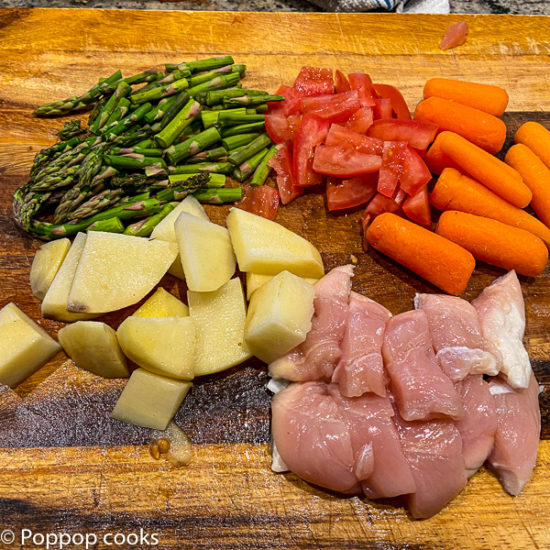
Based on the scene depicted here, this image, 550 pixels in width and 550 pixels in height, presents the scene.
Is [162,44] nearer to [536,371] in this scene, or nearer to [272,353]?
[272,353]

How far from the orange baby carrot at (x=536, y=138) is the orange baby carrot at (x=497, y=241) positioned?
76cm

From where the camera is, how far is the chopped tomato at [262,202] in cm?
347

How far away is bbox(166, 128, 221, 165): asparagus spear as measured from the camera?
350 cm

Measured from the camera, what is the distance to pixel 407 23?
13.9 ft

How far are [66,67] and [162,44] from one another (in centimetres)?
79

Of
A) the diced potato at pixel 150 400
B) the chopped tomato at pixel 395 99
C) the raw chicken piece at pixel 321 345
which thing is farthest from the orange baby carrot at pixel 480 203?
the diced potato at pixel 150 400

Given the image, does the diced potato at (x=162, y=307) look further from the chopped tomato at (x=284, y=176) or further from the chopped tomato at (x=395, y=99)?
the chopped tomato at (x=395, y=99)

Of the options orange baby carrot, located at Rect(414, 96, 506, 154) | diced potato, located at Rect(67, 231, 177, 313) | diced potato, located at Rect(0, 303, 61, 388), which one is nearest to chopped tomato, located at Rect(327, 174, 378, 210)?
orange baby carrot, located at Rect(414, 96, 506, 154)

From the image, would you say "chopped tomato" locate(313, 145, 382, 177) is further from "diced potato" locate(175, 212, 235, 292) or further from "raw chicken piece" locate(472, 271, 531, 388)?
"raw chicken piece" locate(472, 271, 531, 388)

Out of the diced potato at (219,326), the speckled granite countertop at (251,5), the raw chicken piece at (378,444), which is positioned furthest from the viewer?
the speckled granite countertop at (251,5)

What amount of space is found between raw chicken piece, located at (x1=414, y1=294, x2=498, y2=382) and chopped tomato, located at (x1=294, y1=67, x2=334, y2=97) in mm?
1795

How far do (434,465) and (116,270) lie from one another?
2108mm

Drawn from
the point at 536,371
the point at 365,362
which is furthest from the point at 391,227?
the point at 536,371

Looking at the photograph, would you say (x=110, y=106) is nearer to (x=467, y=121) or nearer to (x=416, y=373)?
(x=467, y=121)
